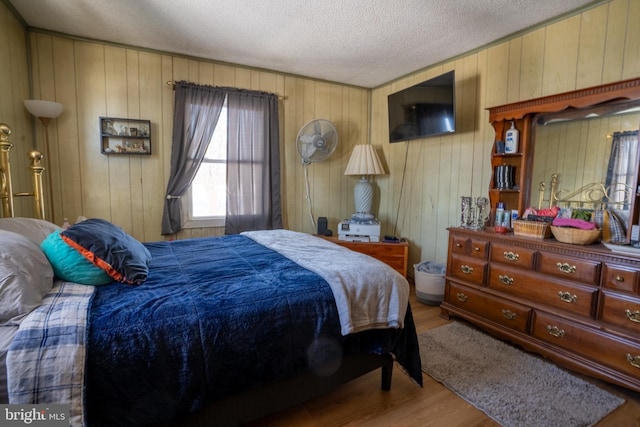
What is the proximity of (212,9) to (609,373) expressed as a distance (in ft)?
10.9

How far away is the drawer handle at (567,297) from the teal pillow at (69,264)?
8.31 ft

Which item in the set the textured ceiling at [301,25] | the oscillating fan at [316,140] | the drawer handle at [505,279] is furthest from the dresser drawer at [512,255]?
the oscillating fan at [316,140]

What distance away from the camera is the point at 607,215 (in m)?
1.96

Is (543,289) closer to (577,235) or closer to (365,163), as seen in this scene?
(577,235)

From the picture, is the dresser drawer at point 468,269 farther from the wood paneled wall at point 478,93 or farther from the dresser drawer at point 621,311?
the dresser drawer at point 621,311

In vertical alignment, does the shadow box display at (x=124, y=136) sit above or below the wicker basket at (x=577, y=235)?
above

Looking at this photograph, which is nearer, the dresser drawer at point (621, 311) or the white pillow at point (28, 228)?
the white pillow at point (28, 228)

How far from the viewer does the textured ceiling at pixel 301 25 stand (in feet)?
7.05

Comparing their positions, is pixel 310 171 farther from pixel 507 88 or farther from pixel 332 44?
pixel 507 88

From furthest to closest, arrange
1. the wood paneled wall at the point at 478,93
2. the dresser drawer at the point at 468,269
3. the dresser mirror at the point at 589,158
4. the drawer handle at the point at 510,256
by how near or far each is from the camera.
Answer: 1. the dresser drawer at the point at 468,269
2. the drawer handle at the point at 510,256
3. the wood paneled wall at the point at 478,93
4. the dresser mirror at the point at 589,158

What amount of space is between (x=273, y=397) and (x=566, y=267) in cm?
187

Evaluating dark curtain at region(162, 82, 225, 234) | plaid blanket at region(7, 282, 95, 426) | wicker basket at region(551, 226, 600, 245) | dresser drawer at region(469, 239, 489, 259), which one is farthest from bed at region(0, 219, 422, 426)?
dark curtain at region(162, 82, 225, 234)

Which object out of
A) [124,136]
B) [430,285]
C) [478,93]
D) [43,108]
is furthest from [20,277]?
[478,93]

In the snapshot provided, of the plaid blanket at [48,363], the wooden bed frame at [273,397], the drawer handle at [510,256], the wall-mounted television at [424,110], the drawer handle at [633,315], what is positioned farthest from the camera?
the wall-mounted television at [424,110]
